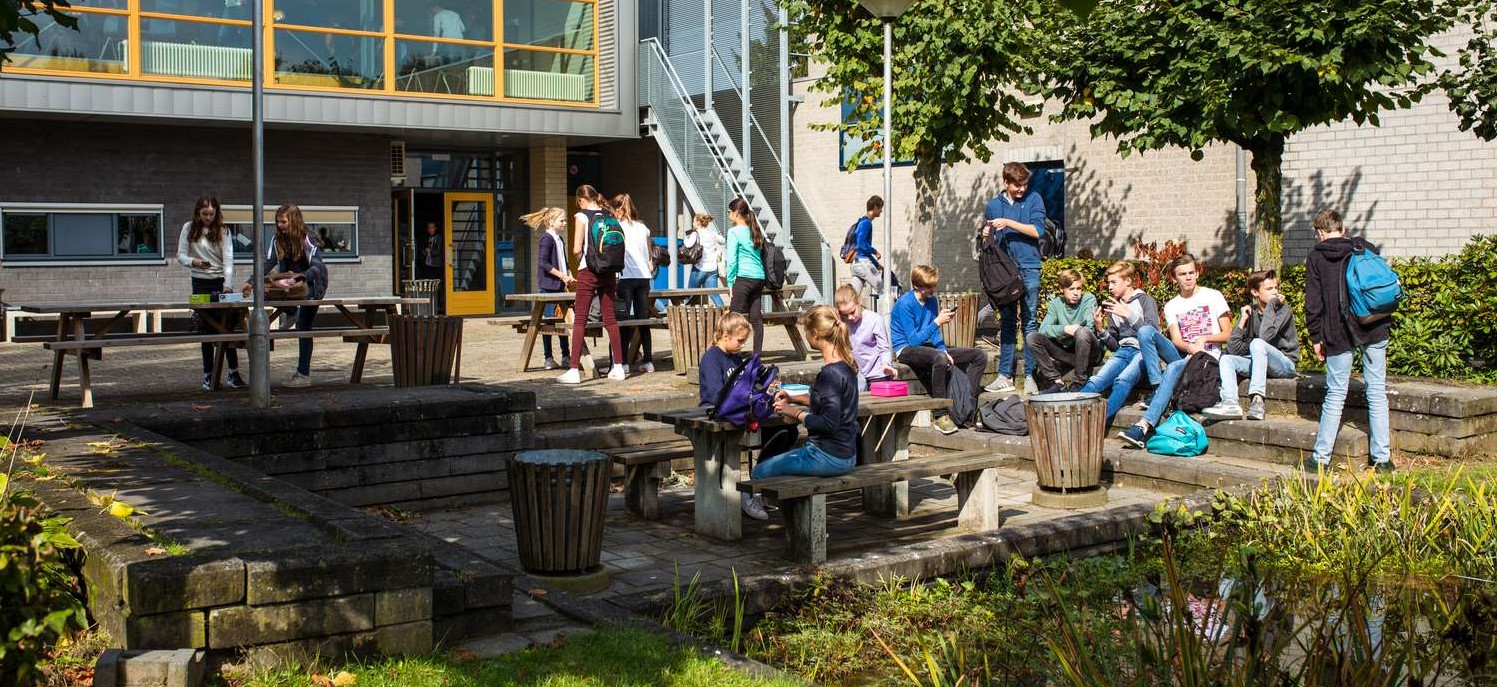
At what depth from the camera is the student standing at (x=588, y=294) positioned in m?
11.9

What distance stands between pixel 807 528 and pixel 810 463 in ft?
1.13

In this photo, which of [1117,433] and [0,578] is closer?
[0,578]

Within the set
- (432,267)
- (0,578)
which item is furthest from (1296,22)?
(432,267)

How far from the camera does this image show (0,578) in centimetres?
329

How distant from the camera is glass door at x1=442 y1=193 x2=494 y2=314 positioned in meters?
23.8

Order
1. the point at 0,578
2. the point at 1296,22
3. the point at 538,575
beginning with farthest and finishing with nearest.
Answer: the point at 1296,22
the point at 538,575
the point at 0,578

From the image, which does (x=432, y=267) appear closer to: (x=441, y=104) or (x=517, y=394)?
(x=441, y=104)

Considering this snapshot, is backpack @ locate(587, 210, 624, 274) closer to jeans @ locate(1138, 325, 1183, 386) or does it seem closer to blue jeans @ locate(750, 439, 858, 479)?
jeans @ locate(1138, 325, 1183, 386)

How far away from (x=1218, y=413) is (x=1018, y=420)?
134 cm

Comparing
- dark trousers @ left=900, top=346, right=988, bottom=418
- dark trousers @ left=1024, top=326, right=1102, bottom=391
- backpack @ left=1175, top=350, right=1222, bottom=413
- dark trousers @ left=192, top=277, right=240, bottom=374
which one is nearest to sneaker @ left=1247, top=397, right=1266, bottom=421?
backpack @ left=1175, top=350, right=1222, bottom=413

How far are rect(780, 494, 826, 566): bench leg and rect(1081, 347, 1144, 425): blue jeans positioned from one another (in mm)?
3609

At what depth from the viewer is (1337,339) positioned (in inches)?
356

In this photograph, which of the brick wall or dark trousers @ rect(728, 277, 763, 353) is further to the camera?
the brick wall

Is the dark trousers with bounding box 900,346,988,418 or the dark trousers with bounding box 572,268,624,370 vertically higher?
the dark trousers with bounding box 572,268,624,370
